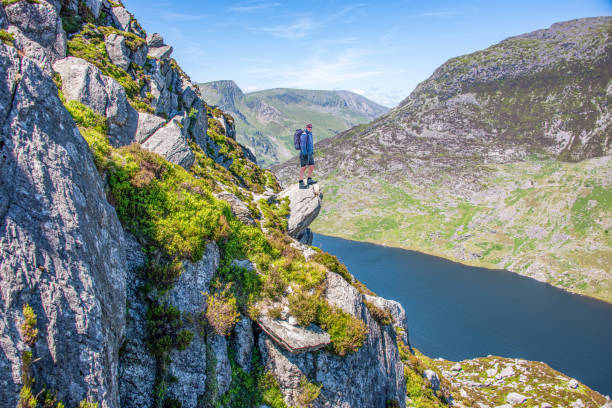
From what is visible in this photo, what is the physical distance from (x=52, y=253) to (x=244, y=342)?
8.69m

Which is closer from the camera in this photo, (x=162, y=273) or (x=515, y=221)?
(x=162, y=273)

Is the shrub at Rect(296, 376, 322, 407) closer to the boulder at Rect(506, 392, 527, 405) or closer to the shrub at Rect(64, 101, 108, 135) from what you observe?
the shrub at Rect(64, 101, 108, 135)

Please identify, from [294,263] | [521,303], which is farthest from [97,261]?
[521,303]

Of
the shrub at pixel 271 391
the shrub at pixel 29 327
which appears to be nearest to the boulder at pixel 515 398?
the shrub at pixel 271 391

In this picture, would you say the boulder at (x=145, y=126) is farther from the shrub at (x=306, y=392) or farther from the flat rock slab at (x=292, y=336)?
the shrub at (x=306, y=392)

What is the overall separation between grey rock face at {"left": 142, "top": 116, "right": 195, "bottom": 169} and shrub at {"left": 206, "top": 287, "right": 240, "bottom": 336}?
9.63 m

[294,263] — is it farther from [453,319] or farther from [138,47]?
[453,319]

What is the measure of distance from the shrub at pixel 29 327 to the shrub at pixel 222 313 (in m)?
6.29

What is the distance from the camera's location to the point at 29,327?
258 inches

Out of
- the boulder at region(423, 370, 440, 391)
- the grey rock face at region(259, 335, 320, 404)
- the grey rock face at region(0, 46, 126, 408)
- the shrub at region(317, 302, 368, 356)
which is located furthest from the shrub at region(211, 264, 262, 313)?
the boulder at region(423, 370, 440, 391)

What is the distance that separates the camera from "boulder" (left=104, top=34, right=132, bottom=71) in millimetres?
27391

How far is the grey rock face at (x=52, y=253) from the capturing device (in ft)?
22.1

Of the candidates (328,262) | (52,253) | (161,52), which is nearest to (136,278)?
(52,253)

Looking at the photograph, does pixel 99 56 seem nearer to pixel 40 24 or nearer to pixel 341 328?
pixel 40 24
